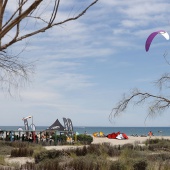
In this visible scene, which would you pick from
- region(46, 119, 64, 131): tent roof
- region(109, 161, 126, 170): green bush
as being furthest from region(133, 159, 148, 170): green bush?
region(46, 119, 64, 131): tent roof

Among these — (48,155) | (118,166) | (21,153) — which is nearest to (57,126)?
(21,153)

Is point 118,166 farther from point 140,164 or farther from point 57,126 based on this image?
point 57,126

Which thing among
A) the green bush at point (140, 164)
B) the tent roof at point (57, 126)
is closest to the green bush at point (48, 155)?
the green bush at point (140, 164)

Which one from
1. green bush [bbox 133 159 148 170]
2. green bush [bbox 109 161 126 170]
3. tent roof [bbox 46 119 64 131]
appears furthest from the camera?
tent roof [bbox 46 119 64 131]

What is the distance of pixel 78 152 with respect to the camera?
64.8 ft

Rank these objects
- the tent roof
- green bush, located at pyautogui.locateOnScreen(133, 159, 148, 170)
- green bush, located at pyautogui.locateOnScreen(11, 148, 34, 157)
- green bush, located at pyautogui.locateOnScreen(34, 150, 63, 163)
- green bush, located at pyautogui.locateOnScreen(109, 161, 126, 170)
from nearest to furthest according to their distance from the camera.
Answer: green bush, located at pyautogui.locateOnScreen(109, 161, 126, 170) → green bush, located at pyautogui.locateOnScreen(133, 159, 148, 170) → green bush, located at pyautogui.locateOnScreen(34, 150, 63, 163) → green bush, located at pyautogui.locateOnScreen(11, 148, 34, 157) → the tent roof

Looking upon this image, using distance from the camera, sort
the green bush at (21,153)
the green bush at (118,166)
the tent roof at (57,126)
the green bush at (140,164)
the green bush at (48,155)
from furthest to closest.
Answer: the tent roof at (57,126) → the green bush at (21,153) → the green bush at (48,155) → the green bush at (140,164) → the green bush at (118,166)

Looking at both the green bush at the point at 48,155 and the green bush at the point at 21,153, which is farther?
the green bush at the point at 21,153

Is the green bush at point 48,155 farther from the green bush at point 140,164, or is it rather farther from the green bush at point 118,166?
the green bush at point 118,166

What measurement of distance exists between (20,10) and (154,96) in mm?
16064

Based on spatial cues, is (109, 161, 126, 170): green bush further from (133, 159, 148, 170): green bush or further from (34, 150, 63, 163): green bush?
(34, 150, 63, 163): green bush

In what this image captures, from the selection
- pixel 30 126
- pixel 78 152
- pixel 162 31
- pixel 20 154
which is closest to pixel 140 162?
pixel 162 31

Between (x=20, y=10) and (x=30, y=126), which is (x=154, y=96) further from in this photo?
(x=30, y=126)

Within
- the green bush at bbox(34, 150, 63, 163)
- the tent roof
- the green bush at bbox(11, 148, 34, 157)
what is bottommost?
the green bush at bbox(11, 148, 34, 157)
